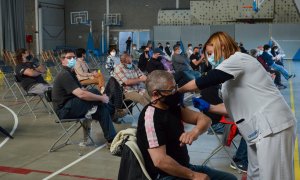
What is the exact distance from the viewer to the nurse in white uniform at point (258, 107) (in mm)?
2533

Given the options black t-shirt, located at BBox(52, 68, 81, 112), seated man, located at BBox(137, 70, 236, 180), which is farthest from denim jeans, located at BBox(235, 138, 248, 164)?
seated man, located at BBox(137, 70, 236, 180)

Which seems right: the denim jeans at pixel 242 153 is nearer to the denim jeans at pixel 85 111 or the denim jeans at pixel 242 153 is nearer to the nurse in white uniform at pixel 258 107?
the denim jeans at pixel 85 111

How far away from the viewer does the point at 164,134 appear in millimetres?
2338

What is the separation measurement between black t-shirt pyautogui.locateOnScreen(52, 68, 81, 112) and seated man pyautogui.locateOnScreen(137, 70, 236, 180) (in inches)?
116

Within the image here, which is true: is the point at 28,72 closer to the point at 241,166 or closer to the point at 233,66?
the point at 241,166

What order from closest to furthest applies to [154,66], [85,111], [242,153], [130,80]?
[242,153], [85,111], [130,80], [154,66]

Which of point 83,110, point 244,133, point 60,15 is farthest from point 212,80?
point 60,15

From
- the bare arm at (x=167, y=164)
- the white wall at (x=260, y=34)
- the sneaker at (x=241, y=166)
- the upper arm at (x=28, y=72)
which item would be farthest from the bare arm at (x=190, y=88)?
the white wall at (x=260, y=34)

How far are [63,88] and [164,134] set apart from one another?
10.4 ft

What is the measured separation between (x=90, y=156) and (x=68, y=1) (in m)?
29.9

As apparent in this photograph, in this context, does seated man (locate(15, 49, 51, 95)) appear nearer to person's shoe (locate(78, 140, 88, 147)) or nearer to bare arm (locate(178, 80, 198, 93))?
person's shoe (locate(78, 140, 88, 147))

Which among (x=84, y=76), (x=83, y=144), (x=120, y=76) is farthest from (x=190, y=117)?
(x=84, y=76)

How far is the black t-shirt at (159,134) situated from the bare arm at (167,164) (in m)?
0.04

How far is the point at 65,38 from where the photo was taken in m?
33.7
